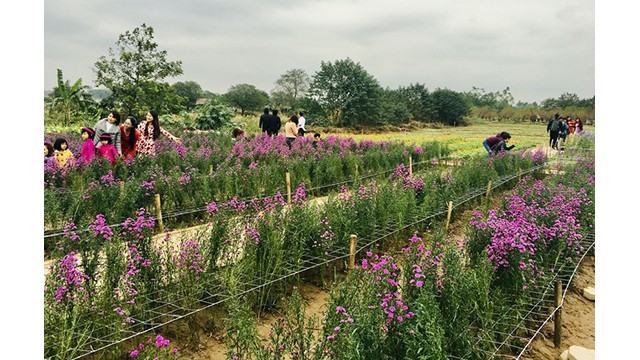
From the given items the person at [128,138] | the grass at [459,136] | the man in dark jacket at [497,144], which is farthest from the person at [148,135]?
the man in dark jacket at [497,144]

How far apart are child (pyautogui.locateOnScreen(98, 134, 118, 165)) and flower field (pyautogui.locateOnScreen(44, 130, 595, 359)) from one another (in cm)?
27

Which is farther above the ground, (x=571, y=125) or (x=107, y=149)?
(x=571, y=125)

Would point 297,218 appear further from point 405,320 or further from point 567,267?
point 567,267

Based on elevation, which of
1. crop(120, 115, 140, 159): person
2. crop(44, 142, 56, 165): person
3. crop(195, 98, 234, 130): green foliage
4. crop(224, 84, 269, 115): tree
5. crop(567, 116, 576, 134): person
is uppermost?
crop(224, 84, 269, 115): tree

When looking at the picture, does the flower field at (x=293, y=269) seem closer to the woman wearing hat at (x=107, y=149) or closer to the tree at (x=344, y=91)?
the woman wearing hat at (x=107, y=149)

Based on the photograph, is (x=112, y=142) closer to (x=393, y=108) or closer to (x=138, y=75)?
(x=138, y=75)

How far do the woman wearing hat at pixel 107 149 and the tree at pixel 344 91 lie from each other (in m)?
26.9

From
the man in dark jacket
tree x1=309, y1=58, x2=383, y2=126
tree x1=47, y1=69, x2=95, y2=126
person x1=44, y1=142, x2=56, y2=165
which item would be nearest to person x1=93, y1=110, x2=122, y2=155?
person x1=44, y1=142, x2=56, y2=165

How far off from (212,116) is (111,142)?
1464cm

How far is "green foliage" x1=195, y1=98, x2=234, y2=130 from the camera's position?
72.8ft

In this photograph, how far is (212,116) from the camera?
22.2 m

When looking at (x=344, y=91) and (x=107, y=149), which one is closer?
(x=107, y=149)

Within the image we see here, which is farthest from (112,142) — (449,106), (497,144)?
(449,106)

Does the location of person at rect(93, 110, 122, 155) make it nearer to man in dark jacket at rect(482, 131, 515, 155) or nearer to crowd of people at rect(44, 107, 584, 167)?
crowd of people at rect(44, 107, 584, 167)
